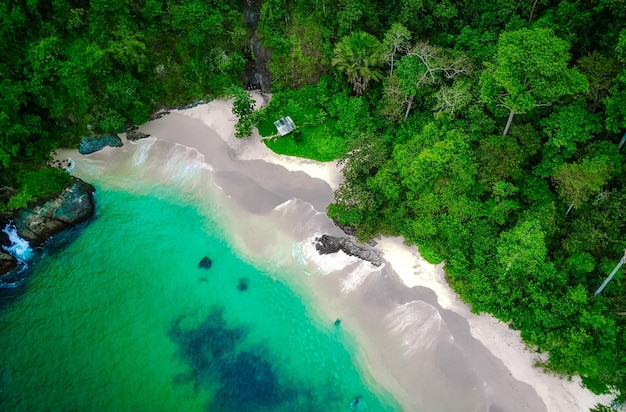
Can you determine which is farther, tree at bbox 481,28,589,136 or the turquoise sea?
the turquoise sea

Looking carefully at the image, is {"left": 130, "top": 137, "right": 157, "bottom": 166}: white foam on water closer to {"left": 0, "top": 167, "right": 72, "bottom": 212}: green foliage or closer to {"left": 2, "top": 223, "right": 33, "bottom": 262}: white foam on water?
{"left": 0, "top": 167, "right": 72, "bottom": 212}: green foliage

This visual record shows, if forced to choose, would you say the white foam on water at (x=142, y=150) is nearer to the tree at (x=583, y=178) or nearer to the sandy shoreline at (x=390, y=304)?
the sandy shoreline at (x=390, y=304)

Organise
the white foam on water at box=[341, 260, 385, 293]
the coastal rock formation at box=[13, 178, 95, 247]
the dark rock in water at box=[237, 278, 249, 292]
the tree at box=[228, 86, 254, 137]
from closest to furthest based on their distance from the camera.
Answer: the white foam on water at box=[341, 260, 385, 293], the dark rock in water at box=[237, 278, 249, 292], the coastal rock formation at box=[13, 178, 95, 247], the tree at box=[228, 86, 254, 137]

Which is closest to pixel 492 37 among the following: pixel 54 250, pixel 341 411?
pixel 341 411

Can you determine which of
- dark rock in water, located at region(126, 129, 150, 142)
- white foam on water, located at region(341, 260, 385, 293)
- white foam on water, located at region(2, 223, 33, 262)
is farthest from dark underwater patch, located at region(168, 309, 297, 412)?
dark rock in water, located at region(126, 129, 150, 142)

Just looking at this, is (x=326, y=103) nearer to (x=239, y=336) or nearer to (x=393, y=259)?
(x=393, y=259)

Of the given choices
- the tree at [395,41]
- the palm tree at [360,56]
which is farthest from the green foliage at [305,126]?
the tree at [395,41]

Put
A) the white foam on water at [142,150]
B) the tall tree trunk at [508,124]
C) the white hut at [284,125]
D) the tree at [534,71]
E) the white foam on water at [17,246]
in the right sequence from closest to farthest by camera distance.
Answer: the tree at [534,71]
the tall tree trunk at [508,124]
the white foam on water at [17,246]
the white hut at [284,125]
the white foam on water at [142,150]
